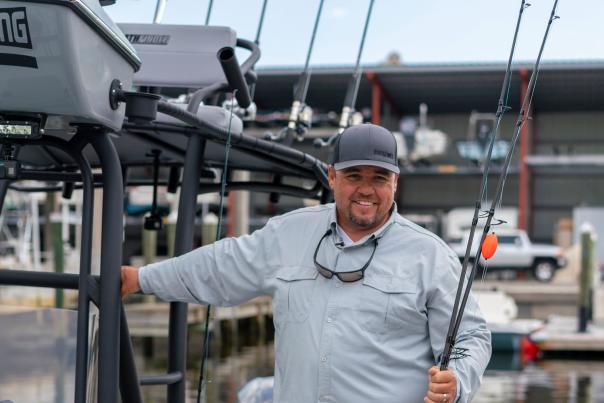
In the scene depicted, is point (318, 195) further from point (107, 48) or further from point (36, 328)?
point (107, 48)

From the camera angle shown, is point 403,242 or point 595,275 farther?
point 595,275

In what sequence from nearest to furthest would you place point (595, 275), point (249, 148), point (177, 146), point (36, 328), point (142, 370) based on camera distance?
1. point (36, 328)
2. point (249, 148)
3. point (177, 146)
4. point (142, 370)
5. point (595, 275)

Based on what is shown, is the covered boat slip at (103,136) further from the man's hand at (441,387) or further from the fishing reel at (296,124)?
the man's hand at (441,387)

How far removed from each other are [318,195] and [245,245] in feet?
5.97

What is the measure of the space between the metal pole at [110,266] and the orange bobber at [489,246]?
0.96 meters

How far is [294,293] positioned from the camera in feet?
8.98

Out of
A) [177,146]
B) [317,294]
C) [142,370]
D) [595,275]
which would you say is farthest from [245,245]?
[595,275]

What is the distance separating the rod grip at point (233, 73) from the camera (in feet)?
10.7

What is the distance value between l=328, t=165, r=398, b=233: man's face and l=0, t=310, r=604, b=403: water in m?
0.90

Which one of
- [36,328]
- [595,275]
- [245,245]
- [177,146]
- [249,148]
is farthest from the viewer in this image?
[595,275]

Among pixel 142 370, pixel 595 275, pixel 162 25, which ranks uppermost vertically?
pixel 162 25

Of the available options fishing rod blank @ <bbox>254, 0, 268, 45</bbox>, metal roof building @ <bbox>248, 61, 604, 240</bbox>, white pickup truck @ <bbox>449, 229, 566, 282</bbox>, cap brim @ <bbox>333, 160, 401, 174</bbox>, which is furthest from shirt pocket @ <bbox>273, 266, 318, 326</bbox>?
metal roof building @ <bbox>248, 61, 604, 240</bbox>

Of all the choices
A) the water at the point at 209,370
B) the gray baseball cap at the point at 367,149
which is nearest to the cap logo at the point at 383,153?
the gray baseball cap at the point at 367,149

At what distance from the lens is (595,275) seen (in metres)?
20.4
